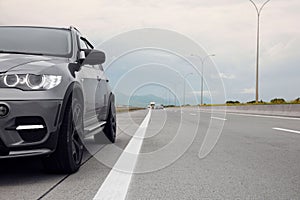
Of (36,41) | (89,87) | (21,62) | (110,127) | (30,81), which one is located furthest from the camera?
(110,127)

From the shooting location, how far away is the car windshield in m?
5.31

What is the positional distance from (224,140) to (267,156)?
7.40ft

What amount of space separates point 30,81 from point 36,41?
1.61 m

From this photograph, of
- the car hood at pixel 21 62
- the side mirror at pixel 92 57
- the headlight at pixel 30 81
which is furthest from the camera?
the side mirror at pixel 92 57

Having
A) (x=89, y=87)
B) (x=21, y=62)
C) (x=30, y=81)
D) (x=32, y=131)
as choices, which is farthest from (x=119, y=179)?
(x=89, y=87)

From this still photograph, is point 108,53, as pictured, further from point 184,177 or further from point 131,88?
point 184,177

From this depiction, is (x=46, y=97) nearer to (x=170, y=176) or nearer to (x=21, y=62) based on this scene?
(x=21, y=62)

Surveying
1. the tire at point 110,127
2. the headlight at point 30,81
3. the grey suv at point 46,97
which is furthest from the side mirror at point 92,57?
the tire at point 110,127

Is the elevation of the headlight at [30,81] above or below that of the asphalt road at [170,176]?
above

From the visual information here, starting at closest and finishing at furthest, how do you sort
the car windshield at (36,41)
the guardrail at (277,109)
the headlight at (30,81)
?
the headlight at (30,81), the car windshield at (36,41), the guardrail at (277,109)

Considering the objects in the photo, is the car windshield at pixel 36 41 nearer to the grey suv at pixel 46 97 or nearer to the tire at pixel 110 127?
the grey suv at pixel 46 97

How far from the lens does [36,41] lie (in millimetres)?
5570

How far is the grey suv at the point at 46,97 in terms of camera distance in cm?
396

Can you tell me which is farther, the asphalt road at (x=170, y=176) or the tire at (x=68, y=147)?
the tire at (x=68, y=147)
